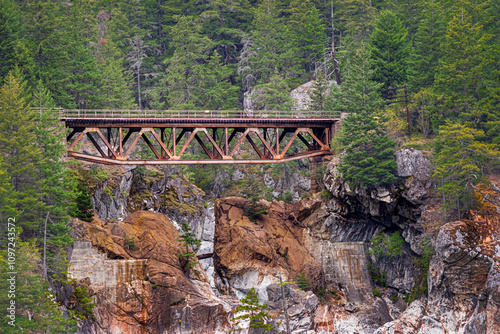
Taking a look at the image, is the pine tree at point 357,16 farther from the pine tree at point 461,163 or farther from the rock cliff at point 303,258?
the pine tree at point 461,163

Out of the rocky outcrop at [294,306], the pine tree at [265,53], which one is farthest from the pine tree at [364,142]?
the pine tree at [265,53]

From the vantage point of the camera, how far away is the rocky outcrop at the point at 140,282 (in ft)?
149

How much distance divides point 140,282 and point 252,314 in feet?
32.9

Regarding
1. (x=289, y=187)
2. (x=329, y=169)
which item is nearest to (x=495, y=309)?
(x=329, y=169)

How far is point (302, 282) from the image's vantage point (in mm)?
54750

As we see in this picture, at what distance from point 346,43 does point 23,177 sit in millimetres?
52710

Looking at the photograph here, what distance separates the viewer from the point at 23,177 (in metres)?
42.9

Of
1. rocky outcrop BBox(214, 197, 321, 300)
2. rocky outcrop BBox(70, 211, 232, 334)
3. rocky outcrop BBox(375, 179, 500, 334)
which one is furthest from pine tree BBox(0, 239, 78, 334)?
rocky outcrop BBox(375, 179, 500, 334)

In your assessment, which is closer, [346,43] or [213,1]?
[346,43]

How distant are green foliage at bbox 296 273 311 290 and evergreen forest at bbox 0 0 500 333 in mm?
10672

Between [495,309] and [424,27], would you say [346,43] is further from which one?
[495,309]

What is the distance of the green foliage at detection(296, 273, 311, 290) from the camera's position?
5462 cm

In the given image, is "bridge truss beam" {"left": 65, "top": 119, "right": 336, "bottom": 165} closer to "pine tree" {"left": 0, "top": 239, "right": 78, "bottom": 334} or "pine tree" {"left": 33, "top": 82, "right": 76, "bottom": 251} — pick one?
"pine tree" {"left": 33, "top": 82, "right": 76, "bottom": 251}

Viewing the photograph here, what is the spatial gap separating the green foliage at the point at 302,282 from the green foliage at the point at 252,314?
5094 mm
